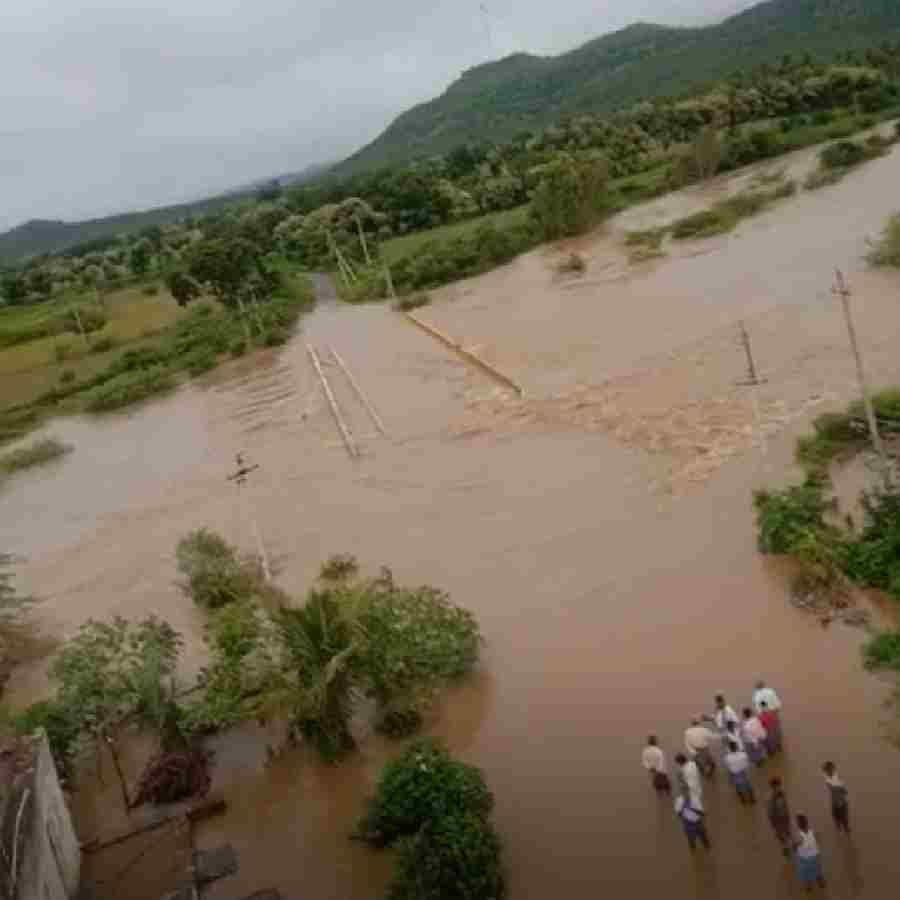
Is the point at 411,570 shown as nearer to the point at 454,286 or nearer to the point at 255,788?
the point at 255,788

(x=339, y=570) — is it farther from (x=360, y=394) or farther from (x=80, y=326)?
(x=80, y=326)

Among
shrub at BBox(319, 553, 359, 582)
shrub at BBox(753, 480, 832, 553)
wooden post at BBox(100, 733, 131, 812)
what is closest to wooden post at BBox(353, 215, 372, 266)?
shrub at BBox(319, 553, 359, 582)

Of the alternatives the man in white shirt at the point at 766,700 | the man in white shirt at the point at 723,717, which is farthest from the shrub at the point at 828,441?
the man in white shirt at the point at 723,717

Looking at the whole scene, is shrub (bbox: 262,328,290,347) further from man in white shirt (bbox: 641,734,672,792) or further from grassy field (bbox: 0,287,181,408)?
man in white shirt (bbox: 641,734,672,792)

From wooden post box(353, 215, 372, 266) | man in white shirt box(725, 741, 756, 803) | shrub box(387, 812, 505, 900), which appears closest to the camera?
shrub box(387, 812, 505, 900)

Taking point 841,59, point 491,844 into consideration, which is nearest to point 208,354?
point 491,844

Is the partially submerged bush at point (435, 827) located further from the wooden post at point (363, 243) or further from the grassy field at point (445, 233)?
the wooden post at point (363, 243)
